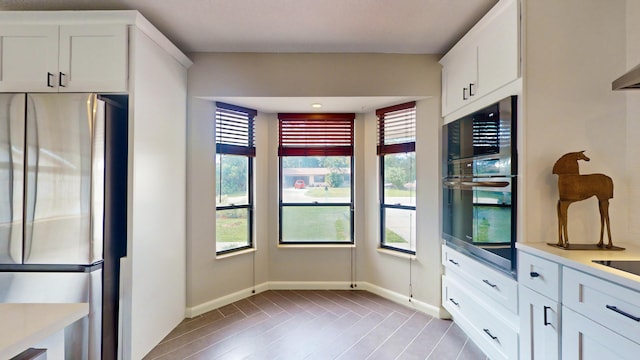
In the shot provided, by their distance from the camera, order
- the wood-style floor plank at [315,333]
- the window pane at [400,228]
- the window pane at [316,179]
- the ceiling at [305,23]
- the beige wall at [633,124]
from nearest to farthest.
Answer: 1. the beige wall at [633,124]
2. the ceiling at [305,23]
3. the wood-style floor plank at [315,333]
4. the window pane at [400,228]
5. the window pane at [316,179]

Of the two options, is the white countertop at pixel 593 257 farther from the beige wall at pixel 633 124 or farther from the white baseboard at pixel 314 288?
the white baseboard at pixel 314 288

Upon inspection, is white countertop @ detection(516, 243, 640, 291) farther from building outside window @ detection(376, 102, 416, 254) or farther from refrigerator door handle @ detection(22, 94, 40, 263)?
refrigerator door handle @ detection(22, 94, 40, 263)

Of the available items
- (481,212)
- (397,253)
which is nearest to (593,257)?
(481,212)

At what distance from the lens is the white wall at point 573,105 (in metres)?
1.81

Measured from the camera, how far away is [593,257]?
148cm

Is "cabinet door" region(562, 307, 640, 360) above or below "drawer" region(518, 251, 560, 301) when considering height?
below

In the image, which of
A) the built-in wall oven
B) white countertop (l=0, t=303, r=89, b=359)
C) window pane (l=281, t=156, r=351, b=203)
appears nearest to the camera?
white countertop (l=0, t=303, r=89, b=359)

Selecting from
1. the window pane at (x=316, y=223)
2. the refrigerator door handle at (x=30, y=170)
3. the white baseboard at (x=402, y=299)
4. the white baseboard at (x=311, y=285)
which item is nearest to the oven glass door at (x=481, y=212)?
the white baseboard at (x=402, y=299)

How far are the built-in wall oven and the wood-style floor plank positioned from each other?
827mm

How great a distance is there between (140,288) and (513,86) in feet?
10.1

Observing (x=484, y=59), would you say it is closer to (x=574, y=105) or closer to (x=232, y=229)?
(x=574, y=105)

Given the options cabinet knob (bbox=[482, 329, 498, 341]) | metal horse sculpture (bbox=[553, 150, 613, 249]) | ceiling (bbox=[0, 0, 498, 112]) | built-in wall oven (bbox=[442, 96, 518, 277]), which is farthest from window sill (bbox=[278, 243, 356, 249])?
metal horse sculpture (bbox=[553, 150, 613, 249])

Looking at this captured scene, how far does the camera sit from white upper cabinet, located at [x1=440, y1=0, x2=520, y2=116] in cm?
188

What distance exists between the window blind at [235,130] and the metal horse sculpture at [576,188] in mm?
2858
